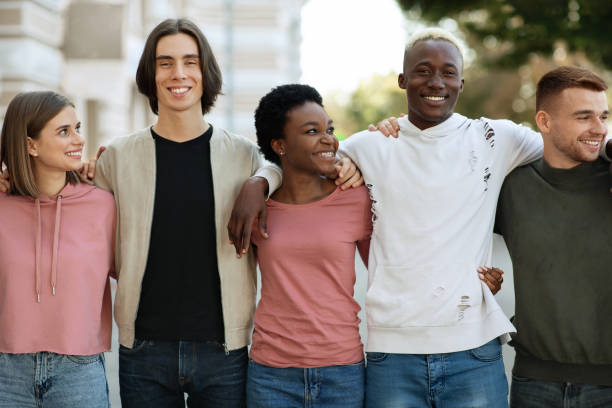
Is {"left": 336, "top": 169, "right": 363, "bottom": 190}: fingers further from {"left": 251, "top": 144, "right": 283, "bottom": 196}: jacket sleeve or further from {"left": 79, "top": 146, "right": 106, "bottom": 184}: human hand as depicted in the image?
{"left": 79, "top": 146, "right": 106, "bottom": 184}: human hand

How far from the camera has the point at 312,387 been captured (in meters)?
3.13

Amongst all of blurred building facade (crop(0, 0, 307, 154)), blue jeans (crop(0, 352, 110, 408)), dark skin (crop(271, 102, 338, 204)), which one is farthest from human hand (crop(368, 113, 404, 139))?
blurred building facade (crop(0, 0, 307, 154))

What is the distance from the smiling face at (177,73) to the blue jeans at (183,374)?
3.63ft

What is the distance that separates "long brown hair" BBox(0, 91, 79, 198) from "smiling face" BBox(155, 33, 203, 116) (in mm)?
491

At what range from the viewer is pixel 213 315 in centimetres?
338

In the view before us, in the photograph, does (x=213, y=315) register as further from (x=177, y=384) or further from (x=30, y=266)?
(x=30, y=266)

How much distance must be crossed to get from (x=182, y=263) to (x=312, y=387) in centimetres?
81

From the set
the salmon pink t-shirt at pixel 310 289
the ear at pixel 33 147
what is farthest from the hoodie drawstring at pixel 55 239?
the salmon pink t-shirt at pixel 310 289

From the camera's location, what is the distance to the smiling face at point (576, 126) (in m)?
3.19

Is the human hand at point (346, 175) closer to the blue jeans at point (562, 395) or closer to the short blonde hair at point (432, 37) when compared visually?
the short blonde hair at point (432, 37)

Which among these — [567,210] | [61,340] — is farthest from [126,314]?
[567,210]

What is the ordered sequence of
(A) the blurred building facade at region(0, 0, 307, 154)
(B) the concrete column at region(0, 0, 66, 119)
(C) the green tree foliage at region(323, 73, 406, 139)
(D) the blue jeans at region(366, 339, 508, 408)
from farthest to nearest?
(C) the green tree foliage at region(323, 73, 406, 139)
(A) the blurred building facade at region(0, 0, 307, 154)
(B) the concrete column at region(0, 0, 66, 119)
(D) the blue jeans at region(366, 339, 508, 408)

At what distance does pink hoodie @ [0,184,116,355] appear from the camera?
3160mm

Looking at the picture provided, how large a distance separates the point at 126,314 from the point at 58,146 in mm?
813
